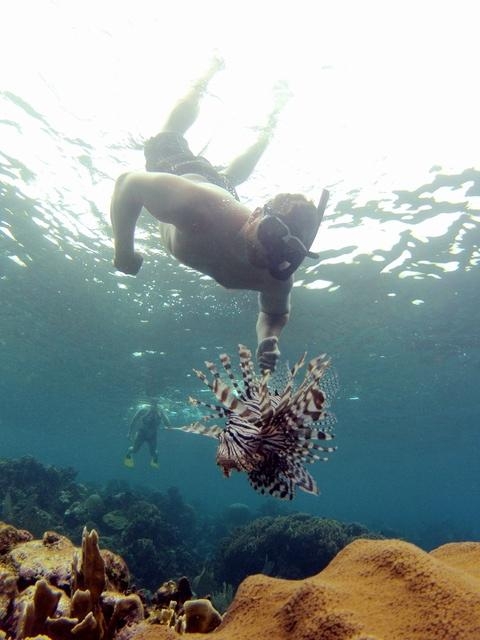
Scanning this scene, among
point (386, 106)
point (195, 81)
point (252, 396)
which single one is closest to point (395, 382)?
point (386, 106)

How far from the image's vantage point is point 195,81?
308 inches

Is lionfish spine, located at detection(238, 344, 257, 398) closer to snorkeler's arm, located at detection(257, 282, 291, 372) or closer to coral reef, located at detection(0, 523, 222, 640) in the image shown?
coral reef, located at detection(0, 523, 222, 640)

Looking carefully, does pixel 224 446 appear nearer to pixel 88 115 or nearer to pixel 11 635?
pixel 11 635

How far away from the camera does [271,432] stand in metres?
2.39

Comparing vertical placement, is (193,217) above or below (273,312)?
above

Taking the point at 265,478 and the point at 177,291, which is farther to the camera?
the point at 177,291

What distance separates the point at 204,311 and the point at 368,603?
15.0m

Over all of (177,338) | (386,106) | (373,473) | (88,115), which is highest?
(386,106)

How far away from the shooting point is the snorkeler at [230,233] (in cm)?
361

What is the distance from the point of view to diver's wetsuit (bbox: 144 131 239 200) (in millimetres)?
6484

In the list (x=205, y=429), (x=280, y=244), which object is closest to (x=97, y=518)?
(x=280, y=244)

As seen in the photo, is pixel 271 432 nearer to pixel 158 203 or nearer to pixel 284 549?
pixel 158 203

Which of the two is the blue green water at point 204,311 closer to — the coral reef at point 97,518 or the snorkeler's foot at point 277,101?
the snorkeler's foot at point 277,101

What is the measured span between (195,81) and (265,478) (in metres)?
7.60
